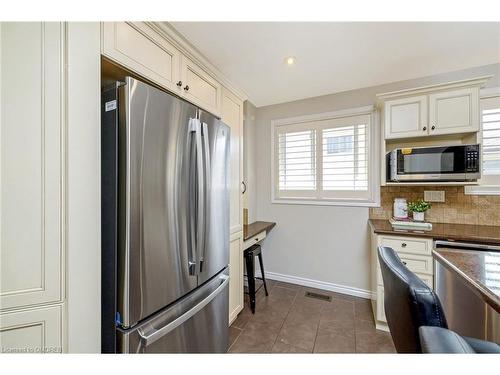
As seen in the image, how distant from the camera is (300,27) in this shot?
1.44m

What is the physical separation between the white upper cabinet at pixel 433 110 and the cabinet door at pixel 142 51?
2.02 m

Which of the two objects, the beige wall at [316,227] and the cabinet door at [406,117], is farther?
the beige wall at [316,227]

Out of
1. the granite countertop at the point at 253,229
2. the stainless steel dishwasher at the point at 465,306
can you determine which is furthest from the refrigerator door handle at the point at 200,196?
the stainless steel dishwasher at the point at 465,306

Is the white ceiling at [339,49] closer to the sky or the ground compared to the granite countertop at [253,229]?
closer to the sky

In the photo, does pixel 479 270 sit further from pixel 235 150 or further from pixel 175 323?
pixel 235 150

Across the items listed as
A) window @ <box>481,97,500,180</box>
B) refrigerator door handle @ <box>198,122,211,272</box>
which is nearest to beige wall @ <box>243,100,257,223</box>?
refrigerator door handle @ <box>198,122,211,272</box>

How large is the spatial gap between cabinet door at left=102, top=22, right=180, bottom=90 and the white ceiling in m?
0.26

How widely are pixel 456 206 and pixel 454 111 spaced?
3.10ft

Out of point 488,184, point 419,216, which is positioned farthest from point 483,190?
point 419,216

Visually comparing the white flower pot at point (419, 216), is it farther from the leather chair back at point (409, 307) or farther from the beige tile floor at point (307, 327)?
the leather chair back at point (409, 307)

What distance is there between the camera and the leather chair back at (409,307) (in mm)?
643

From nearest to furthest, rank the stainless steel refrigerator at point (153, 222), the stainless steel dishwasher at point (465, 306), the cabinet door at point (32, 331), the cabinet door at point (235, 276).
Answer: the cabinet door at point (32, 331) → the stainless steel refrigerator at point (153, 222) → the stainless steel dishwasher at point (465, 306) → the cabinet door at point (235, 276)
